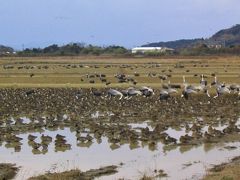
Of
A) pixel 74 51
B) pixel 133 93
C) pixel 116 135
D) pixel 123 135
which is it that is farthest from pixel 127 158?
pixel 74 51

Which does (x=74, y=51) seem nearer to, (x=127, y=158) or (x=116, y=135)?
(x=116, y=135)

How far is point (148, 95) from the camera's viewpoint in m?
39.2

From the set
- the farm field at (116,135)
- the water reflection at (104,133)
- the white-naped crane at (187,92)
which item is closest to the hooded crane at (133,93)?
the farm field at (116,135)

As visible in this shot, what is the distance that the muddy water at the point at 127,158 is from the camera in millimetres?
18438

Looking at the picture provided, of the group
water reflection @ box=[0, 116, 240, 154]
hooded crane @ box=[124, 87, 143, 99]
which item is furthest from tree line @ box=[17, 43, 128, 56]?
water reflection @ box=[0, 116, 240, 154]

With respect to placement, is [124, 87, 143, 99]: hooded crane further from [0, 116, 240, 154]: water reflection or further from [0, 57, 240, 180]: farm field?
[0, 116, 240, 154]: water reflection

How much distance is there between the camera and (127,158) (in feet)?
67.5

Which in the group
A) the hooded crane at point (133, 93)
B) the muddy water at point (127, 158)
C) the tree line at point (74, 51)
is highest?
the hooded crane at point (133, 93)

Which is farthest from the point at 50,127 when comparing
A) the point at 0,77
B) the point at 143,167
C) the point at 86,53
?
the point at 86,53

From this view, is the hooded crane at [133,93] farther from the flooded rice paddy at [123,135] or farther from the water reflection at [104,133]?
the water reflection at [104,133]

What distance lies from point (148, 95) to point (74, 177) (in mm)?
22717

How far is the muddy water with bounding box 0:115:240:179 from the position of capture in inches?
726

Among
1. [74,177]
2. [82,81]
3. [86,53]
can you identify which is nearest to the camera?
[74,177]

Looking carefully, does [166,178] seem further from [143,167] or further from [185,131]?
[185,131]
